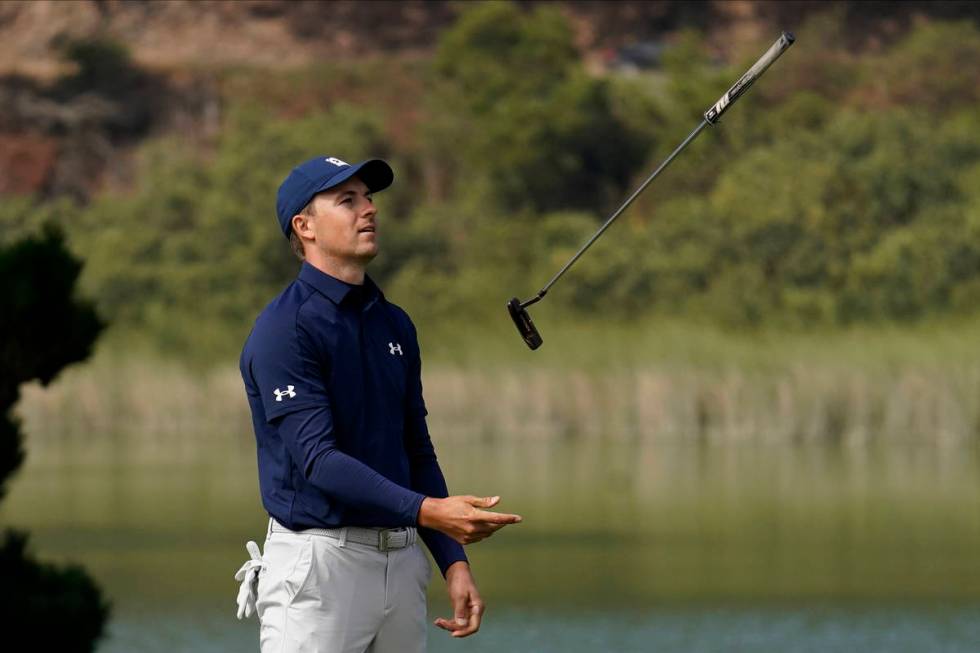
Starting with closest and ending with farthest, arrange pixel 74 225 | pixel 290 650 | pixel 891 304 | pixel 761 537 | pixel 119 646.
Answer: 1. pixel 290 650
2. pixel 119 646
3. pixel 761 537
4. pixel 891 304
5. pixel 74 225

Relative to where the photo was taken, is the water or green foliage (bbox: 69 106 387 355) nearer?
the water

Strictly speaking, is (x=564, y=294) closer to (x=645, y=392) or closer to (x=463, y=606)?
(x=645, y=392)

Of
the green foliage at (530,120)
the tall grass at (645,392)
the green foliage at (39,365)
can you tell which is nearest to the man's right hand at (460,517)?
the green foliage at (39,365)

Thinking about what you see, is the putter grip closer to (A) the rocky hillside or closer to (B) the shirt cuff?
(B) the shirt cuff

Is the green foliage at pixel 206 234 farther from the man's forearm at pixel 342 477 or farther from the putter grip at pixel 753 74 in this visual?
the man's forearm at pixel 342 477

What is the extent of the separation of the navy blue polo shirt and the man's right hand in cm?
2

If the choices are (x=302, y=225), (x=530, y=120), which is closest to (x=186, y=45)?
(x=530, y=120)

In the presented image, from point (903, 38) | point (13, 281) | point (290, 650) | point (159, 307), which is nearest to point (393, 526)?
point (290, 650)

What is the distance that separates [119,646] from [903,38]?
3893cm

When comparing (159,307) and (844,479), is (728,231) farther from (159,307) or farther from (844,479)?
(844,479)

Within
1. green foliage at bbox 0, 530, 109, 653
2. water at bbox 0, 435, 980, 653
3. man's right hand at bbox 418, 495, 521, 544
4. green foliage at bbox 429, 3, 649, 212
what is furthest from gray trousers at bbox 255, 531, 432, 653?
green foliage at bbox 429, 3, 649, 212

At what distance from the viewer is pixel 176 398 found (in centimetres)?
2425

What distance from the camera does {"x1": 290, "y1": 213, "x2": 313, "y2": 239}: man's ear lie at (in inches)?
162

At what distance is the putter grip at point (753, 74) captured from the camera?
419cm
